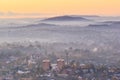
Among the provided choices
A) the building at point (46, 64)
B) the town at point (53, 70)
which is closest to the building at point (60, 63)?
the town at point (53, 70)

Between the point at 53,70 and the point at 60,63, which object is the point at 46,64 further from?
the point at 53,70

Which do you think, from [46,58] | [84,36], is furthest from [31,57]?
[84,36]

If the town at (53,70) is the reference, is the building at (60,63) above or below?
above

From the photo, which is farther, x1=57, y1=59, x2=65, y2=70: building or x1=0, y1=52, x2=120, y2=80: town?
x1=57, y1=59, x2=65, y2=70: building

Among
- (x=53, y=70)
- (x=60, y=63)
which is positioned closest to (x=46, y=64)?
(x=60, y=63)

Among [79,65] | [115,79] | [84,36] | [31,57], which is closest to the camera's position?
[115,79]

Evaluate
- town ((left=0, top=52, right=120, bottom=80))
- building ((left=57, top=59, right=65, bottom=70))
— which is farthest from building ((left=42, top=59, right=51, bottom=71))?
building ((left=57, top=59, right=65, bottom=70))

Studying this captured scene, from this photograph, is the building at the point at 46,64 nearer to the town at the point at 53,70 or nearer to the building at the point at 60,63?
the town at the point at 53,70

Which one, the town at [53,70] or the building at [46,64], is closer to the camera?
the town at [53,70]

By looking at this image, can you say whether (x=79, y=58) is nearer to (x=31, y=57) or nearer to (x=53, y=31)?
(x=31, y=57)

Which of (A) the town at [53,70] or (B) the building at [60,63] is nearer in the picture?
(A) the town at [53,70]

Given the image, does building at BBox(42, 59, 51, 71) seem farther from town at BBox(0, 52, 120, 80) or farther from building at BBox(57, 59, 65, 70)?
building at BBox(57, 59, 65, 70)
